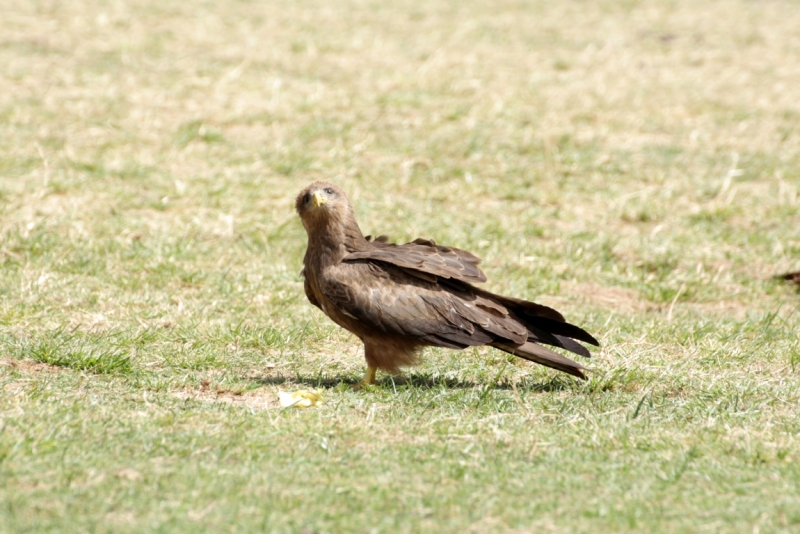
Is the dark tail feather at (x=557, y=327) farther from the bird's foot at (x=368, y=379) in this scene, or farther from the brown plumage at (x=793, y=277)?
the brown plumage at (x=793, y=277)

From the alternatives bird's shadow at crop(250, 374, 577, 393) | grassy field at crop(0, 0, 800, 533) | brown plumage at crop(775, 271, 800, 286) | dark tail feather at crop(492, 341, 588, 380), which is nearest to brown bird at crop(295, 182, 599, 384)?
dark tail feather at crop(492, 341, 588, 380)

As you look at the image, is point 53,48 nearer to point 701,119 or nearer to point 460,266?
point 701,119

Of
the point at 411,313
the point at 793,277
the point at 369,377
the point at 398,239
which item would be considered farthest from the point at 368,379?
the point at 793,277

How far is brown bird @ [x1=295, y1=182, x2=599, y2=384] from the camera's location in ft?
20.0

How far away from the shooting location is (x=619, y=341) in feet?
23.5

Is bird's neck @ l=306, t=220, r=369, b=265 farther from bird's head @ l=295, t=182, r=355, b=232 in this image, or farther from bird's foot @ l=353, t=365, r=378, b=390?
bird's foot @ l=353, t=365, r=378, b=390

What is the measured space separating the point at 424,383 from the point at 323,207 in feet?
3.96

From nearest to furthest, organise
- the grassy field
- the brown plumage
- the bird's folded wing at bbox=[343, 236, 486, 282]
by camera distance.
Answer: the grassy field < the bird's folded wing at bbox=[343, 236, 486, 282] < the brown plumage

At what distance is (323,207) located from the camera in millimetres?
6473

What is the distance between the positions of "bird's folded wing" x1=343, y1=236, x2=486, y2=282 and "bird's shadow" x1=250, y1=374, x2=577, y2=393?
608 millimetres

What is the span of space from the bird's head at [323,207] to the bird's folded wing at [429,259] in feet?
0.79

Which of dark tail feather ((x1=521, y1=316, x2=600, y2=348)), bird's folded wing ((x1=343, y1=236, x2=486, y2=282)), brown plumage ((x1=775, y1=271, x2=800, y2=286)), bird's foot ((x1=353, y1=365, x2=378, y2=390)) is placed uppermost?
bird's folded wing ((x1=343, y1=236, x2=486, y2=282))

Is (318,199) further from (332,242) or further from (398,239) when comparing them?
(398,239)

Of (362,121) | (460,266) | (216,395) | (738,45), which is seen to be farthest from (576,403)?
(738,45)
